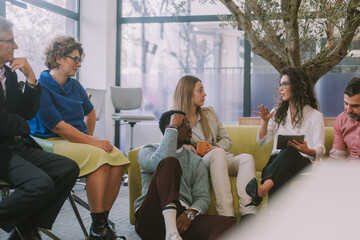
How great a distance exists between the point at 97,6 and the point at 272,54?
14.7 feet

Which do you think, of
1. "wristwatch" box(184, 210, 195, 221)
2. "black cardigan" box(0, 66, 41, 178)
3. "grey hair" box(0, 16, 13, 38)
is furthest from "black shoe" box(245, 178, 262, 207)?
"grey hair" box(0, 16, 13, 38)

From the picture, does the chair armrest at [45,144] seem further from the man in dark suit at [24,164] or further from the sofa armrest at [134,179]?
the sofa armrest at [134,179]

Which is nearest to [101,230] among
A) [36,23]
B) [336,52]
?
[336,52]

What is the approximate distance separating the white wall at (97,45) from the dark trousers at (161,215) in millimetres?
4927

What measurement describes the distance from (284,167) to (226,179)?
0.37m

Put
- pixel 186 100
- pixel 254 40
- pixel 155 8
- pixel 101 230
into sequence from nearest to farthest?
1. pixel 101 230
2. pixel 186 100
3. pixel 254 40
4. pixel 155 8

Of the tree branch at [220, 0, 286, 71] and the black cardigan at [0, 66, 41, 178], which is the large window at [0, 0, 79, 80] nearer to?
the tree branch at [220, 0, 286, 71]

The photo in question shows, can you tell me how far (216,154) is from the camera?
2777 millimetres

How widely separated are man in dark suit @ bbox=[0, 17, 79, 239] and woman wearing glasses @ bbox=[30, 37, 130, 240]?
0.18 meters

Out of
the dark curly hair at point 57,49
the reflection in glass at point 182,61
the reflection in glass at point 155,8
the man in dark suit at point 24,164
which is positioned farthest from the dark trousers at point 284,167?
the reflection in glass at point 155,8

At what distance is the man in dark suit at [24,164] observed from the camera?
218cm

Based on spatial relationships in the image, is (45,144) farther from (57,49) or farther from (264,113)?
(264,113)

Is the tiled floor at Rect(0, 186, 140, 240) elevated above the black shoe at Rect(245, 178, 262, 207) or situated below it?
below

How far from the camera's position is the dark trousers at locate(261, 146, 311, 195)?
2684 mm
